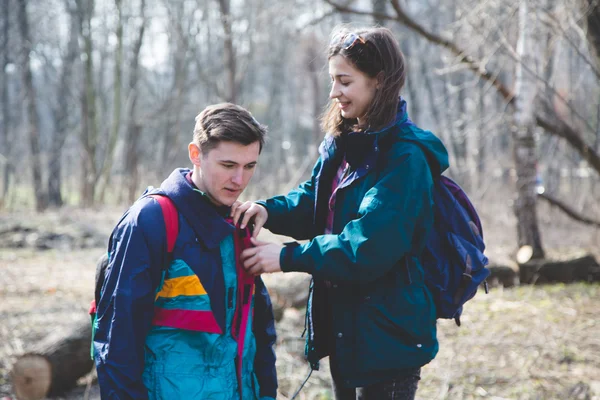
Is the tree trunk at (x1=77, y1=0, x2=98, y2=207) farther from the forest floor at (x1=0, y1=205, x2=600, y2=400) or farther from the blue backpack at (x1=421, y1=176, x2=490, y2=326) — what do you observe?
the blue backpack at (x1=421, y1=176, x2=490, y2=326)

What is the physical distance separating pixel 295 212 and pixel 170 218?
0.67m

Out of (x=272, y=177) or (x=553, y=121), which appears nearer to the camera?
(x=553, y=121)

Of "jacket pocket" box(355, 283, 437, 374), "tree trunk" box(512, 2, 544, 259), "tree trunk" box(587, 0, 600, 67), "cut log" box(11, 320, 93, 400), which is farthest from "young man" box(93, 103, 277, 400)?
"tree trunk" box(512, 2, 544, 259)

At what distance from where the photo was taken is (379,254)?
2.00 metres

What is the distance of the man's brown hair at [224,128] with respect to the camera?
2.08 m

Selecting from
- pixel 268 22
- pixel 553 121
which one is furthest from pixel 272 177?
pixel 553 121

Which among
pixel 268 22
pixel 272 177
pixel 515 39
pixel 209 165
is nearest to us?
pixel 209 165

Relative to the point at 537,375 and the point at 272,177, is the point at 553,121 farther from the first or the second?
the point at 272,177

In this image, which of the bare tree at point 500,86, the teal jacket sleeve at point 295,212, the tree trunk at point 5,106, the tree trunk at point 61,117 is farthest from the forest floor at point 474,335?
the tree trunk at point 5,106

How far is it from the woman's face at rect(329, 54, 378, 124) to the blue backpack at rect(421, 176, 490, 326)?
407 millimetres

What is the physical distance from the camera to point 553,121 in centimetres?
790

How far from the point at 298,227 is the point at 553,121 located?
21.3 feet

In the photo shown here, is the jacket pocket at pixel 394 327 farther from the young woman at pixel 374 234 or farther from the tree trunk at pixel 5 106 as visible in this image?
the tree trunk at pixel 5 106

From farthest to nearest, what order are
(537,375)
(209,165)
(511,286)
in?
(511,286), (537,375), (209,165)
